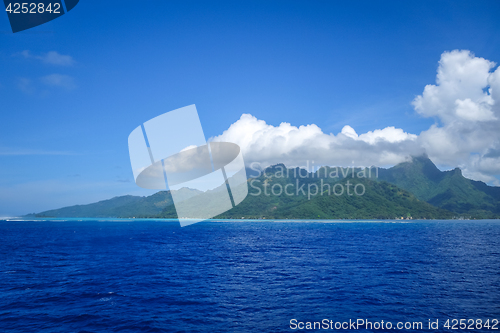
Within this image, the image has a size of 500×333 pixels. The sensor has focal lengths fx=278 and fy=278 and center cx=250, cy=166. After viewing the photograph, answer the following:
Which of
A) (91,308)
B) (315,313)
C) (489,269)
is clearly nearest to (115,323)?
(91,308)

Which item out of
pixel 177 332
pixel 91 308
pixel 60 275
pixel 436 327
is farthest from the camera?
pixel 60 275

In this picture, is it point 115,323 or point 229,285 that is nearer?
point 115,323

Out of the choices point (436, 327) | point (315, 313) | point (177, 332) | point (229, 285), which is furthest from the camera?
point (229, 285)

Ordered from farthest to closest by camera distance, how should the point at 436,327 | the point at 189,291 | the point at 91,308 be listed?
the point at 189,291
the point at 91,308
the point at 436,327

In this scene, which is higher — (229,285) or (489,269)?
(229,285)

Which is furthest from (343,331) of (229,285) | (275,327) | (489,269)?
(489,269)

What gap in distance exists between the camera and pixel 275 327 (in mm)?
19359

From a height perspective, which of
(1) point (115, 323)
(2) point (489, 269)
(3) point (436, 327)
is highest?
(1) point (115, 323)

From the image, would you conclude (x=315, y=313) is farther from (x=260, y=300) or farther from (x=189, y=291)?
(x=189, y=291)

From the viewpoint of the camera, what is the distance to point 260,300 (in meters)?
25.2

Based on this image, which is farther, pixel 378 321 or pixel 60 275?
pixel 60 275

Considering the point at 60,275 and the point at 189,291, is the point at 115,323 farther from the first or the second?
the point at 60,275

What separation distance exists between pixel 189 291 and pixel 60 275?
773 inches

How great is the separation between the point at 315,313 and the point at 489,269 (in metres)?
33.5
